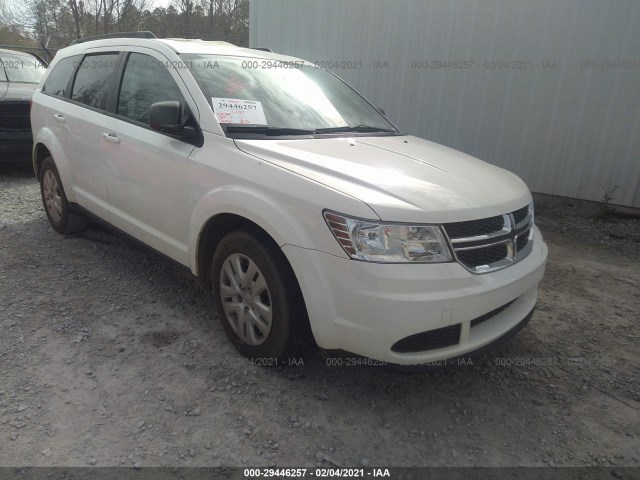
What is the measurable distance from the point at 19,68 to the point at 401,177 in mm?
8561

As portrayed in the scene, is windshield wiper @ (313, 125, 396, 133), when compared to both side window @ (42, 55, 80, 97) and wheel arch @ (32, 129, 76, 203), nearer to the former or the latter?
wheel arch @ (32, 129, 76, 203)

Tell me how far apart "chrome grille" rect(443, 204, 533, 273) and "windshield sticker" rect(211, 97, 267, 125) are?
1361 millimetres

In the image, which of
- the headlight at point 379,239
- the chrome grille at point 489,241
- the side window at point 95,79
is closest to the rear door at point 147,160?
the side window at point 95,79

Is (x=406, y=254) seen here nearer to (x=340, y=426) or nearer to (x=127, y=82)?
(x=340, y=426)

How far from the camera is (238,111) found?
279 centimetres

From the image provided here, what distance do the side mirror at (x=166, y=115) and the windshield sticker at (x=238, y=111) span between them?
22 centimetres

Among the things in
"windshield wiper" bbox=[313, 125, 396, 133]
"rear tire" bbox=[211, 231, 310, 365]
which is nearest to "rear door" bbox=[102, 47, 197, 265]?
"rear tire" bbox=[211, 231, 310, 365]

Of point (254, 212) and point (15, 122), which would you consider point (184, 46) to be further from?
point (15, 122)

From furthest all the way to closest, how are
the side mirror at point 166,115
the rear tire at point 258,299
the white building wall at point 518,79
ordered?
the white building wall at point 518,79 < the side mirror at point 166,115 < the rear tire at point 258,299

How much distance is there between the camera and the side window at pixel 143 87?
305 cm

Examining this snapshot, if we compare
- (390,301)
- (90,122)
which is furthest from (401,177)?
(90,122)

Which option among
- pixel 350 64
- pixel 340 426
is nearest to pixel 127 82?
pixel 340 426

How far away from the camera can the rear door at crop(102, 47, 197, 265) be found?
9.48ft

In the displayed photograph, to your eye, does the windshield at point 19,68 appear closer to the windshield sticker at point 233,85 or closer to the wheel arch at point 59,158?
the wheel arch at point 59,158
